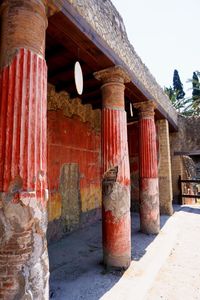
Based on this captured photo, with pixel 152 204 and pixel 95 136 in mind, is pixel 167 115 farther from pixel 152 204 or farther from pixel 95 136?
pixel 152 204

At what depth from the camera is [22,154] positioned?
1.93 metres

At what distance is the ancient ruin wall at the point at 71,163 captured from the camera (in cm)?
497

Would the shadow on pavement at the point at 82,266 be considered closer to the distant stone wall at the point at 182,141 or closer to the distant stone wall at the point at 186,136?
the distant stone wall at the point at 182,141

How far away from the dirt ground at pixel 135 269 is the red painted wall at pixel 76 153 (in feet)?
3.17

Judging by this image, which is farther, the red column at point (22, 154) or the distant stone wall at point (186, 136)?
the distant stone wall at point (186, 136)

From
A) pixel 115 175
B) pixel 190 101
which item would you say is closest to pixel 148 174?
pixel 115 175

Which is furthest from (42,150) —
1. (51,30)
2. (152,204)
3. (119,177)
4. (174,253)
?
(152,204)

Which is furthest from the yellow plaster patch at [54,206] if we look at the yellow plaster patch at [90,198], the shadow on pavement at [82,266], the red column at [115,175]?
the red column at [115,175]

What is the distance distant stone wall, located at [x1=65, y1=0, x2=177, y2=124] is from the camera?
3.00 m

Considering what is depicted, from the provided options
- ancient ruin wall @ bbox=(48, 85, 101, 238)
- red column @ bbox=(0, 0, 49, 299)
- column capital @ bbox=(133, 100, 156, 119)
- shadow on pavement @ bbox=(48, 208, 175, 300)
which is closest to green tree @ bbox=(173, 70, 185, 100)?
ancient ruin wall @ bbox=(48, 85, 101, 238)

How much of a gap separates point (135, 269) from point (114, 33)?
3655mm

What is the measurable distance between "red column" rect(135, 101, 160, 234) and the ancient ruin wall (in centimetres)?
151

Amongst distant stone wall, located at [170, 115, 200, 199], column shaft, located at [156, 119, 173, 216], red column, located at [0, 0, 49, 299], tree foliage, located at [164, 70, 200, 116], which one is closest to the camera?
red column, located at [0, 0, 49, 299]

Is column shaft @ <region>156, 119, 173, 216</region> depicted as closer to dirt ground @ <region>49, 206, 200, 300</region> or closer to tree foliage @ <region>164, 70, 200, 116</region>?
dirt ground @ <region>49, 206, 200, 300</region>
